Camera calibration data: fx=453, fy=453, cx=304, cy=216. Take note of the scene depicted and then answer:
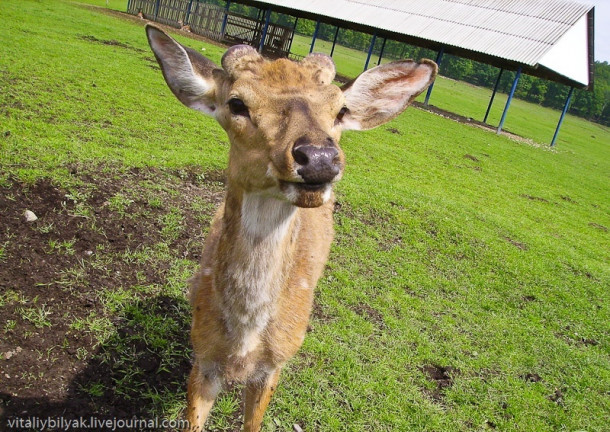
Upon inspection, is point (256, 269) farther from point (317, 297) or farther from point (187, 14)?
point (187, 14)

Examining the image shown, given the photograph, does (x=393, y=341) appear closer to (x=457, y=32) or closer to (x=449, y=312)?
(x=449, y=312)

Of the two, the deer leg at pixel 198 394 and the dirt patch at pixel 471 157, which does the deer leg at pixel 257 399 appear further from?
the dirt patch at pixel 471 157

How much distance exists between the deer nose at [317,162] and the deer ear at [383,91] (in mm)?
1099

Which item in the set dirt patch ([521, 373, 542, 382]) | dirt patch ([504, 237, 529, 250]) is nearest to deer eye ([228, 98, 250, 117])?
dirt patch ([521, 373, 542, 382])

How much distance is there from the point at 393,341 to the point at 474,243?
3.72 meters

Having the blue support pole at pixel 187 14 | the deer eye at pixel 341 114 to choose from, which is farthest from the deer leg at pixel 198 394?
the blue support pole at pixel 187 14

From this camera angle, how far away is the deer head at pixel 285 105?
2297mm

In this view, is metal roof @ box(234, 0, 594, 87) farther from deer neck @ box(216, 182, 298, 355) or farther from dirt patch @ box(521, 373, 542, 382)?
deer neck @ box(216, 182, 298, 355)

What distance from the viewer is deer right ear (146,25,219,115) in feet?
9.93

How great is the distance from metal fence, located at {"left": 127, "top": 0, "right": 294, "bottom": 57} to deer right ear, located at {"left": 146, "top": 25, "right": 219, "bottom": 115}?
32.3 metres

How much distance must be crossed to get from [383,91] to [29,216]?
4082 mm

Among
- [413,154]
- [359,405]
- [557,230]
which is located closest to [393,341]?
[359,405]

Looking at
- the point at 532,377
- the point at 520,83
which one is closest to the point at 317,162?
the point at 532,377

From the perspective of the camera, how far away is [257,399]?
3.48 meters
